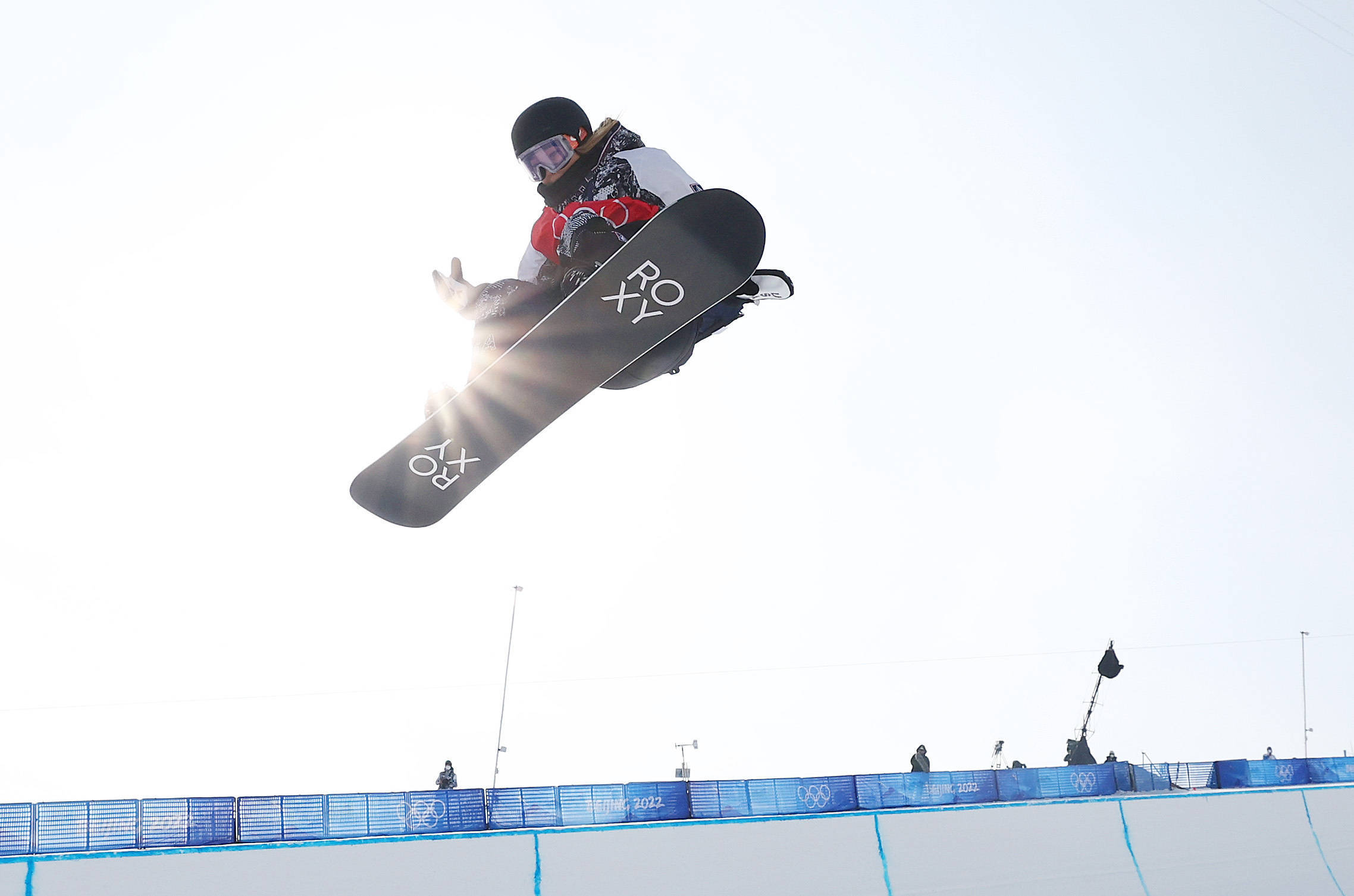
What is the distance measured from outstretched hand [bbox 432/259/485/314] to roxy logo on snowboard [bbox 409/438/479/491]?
1.85ft

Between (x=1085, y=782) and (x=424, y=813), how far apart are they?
10082 mm

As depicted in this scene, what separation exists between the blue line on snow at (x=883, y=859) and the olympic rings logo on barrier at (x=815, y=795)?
110 inches

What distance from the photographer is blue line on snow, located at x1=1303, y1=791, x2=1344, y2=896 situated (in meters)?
11.7

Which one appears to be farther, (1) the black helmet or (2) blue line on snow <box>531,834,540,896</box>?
(2) blue line on snow <box>531,834,540,896</box>

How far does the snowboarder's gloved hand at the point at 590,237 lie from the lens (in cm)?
408

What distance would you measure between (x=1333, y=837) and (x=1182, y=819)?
7.43 ft

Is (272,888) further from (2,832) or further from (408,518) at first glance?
(408,518)

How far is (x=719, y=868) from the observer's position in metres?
9.64

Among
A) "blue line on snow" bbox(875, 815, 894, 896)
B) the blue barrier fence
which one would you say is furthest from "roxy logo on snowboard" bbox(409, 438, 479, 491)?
"blue line on snow" bbox(875, 815, 894, 896)

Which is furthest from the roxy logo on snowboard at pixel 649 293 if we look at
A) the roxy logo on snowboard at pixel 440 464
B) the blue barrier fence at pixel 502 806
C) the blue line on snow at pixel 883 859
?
the blue barrier fence at pixel 502 806

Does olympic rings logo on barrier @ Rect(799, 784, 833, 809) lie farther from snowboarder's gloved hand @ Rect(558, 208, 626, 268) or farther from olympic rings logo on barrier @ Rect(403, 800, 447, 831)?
snowboarder's gloved hand @ Rect(558, 208, 626, 268)

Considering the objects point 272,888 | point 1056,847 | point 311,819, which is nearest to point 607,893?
point 272,888

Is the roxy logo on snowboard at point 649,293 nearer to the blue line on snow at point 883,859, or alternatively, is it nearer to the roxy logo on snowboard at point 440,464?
the roxy logo on snowboard at point 440,464

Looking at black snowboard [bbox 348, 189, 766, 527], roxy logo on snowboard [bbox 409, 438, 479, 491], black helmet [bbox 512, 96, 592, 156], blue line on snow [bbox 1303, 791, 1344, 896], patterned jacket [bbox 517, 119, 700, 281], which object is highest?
black helmet [bbox 512, 96, 592, 156]
